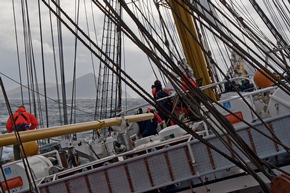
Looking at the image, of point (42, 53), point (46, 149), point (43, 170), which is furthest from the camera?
point (42, 53)

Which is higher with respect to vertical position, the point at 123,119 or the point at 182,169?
the point at 123,119

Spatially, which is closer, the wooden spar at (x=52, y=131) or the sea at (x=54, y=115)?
the wooden spar at (x=52, y=131)

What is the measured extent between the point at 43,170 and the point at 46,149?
7.97ft

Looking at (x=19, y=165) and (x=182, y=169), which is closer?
(x=182, y=169)

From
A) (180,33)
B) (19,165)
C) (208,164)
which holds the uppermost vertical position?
(180,33)

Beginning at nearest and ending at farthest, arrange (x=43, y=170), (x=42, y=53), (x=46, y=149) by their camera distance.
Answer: (x=43, y=170) < (x=46, y=149) < (x=42, y=53)

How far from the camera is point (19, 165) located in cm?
704

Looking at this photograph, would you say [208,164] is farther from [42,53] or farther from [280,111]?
[42,53]

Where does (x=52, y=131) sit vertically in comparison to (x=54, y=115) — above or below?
below

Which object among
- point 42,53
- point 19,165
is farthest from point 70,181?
point 42,53

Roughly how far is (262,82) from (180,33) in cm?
264

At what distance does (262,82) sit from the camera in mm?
8945

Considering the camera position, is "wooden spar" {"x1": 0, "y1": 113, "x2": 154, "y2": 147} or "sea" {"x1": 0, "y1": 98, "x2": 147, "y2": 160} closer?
"wooden spar" {"x1": 0, "y1": 113, "x2": 154, "y2": 147}

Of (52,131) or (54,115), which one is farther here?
(54,115)
